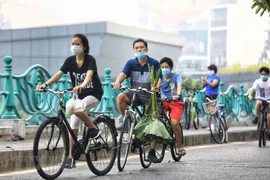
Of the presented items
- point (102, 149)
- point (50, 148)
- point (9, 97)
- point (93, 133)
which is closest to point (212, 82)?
point (9, 97)

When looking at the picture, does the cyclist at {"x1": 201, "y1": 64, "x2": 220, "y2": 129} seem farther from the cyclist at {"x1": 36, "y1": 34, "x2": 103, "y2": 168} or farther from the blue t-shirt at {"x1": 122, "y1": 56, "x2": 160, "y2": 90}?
the cyclist at {"x1": 36, "y1": 34, "x2": 103, "y2": 168}

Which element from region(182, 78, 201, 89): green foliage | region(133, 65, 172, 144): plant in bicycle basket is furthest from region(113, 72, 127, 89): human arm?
region(182, 78, 201, 89): green foliage

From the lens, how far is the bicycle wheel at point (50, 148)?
8.24m

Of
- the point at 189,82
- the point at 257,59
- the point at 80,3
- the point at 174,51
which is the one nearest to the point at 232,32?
the point at 257,59

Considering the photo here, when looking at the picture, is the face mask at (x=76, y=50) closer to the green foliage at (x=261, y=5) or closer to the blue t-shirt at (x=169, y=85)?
the green foliage at (x=261, y=5)

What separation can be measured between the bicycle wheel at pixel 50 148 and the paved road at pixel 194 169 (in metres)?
0.28

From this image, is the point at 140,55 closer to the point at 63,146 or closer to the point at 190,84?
the point at 63,146

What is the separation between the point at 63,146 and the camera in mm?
8656

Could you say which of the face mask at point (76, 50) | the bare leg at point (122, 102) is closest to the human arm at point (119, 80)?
the bare leg at point (122, 102)

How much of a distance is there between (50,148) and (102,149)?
949mm

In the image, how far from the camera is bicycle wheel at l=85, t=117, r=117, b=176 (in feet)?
29.8

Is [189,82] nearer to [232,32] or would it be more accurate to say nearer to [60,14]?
[60,14]

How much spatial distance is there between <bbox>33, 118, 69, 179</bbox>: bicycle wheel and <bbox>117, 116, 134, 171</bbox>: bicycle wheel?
1.07m

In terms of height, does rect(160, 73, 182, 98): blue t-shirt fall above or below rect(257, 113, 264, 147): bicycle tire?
above
